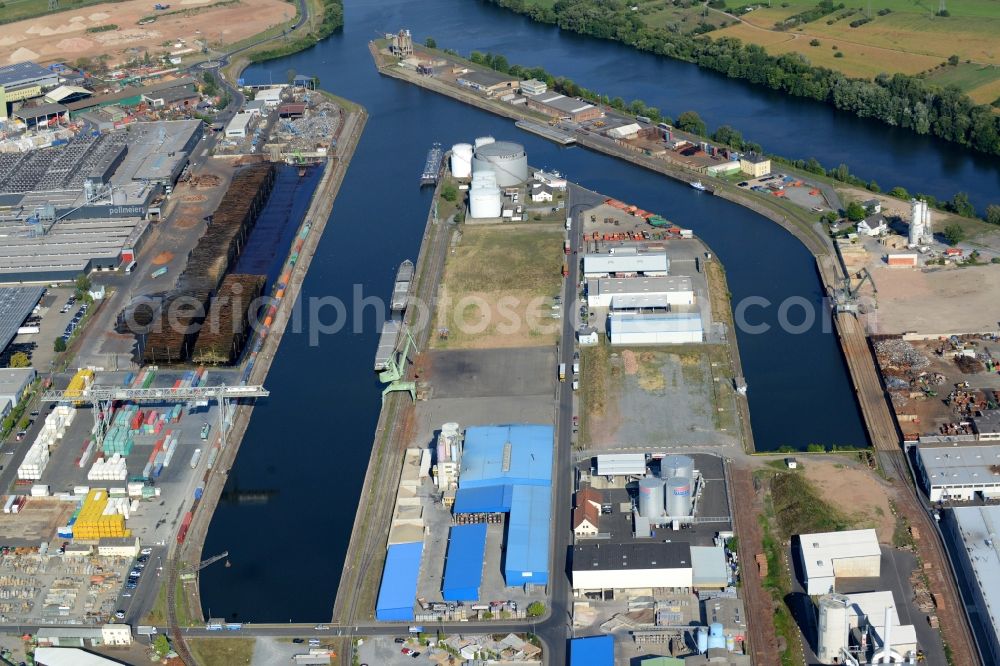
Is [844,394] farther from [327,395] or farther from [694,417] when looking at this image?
[327,395]

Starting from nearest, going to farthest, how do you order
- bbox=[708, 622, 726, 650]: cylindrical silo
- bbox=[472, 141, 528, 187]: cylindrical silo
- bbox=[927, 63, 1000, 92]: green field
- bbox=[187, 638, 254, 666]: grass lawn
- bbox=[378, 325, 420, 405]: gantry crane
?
bbox=[708, 622, 726, 650]: cylindrical silo
bbox=[187, 638, 254, 666]: grass lawn
bbox=[378, 325, 420, 405]: gantry crane
bbox=[472, 141, 528, 187]: cylindrical silo
bbox=[927, 63, 1000, 92]: green field

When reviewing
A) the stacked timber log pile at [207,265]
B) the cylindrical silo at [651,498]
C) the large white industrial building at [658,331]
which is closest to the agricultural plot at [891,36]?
the large white industrial building at [658,331]

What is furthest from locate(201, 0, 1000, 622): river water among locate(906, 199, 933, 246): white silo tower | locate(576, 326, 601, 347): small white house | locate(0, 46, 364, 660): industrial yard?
locate(576, 326, 601, 347): small white house

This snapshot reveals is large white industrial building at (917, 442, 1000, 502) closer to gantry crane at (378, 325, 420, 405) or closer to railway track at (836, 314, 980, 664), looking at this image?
railway track at (836, 314, 980, 664)

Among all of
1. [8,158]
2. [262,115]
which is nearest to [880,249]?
[262,115]

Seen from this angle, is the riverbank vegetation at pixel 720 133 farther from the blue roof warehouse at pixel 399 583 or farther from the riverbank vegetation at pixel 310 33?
the blue roof warehouse at pixel 399 583
